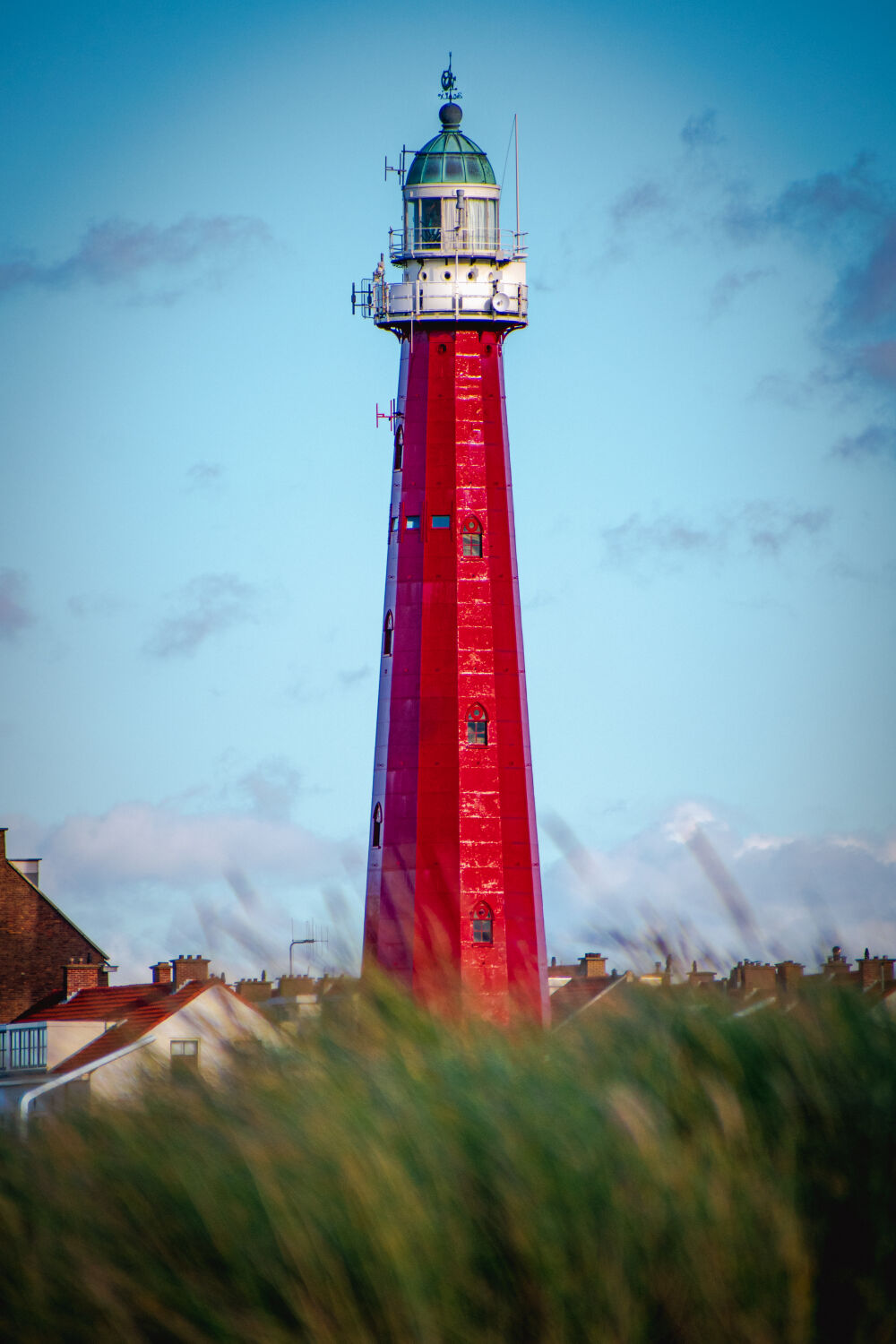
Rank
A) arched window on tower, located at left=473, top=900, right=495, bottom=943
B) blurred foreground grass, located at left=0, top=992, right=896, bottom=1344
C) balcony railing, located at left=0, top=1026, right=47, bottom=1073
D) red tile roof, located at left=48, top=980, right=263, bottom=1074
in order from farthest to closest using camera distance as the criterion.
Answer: arched window on tower, located at left=473, top=900, right=495, bottom=943 < balcony railing, located at left=0, top=1026, right=47, bottom=1073 < red tile roof, located at left=48, top=980, right=263, bottom=1074 < blurred foreground grass, located at left=0, top=992, right=896, bottom=1344

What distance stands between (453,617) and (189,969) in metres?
7.86

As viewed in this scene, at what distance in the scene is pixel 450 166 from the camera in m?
40.0

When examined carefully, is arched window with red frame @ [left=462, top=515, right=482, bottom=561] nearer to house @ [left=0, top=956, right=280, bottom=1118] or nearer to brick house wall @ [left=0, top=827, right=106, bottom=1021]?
house @ [left=0, top=956, right=280, bottom=1118]

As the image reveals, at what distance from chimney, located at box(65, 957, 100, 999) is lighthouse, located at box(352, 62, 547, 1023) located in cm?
858

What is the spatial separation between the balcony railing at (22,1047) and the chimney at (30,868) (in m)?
13.2

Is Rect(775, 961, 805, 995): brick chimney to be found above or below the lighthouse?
below

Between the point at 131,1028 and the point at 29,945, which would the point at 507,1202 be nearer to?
the point at 131,1028

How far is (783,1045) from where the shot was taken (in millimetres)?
11062

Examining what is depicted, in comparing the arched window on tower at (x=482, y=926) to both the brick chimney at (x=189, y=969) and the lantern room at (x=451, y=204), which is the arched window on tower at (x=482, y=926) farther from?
the lantern room at (x=451, y=204)

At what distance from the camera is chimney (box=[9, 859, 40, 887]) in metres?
48.2

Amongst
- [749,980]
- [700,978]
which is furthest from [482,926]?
[749,980]

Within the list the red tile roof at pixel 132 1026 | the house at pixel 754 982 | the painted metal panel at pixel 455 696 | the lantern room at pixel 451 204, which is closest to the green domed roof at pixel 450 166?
the lantern room at pixel 451 204

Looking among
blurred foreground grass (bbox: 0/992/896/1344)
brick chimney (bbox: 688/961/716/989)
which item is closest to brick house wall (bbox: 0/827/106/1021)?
brick chimney (bbox: 688/961/716/989)

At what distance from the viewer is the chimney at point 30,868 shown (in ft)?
158
